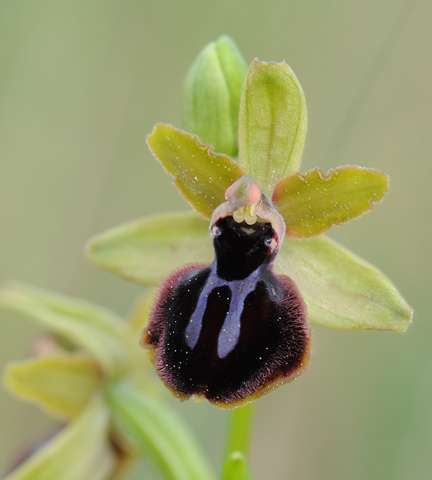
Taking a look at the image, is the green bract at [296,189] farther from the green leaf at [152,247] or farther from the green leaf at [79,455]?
the green leaf at [79,455]

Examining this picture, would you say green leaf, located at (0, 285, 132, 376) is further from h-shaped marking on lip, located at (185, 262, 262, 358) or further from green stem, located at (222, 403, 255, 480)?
h-shaped marking on lip, located at (185, 262, 262, 358)

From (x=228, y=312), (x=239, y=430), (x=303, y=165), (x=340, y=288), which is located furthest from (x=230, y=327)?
(x=303, y=165)

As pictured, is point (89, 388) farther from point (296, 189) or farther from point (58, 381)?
point (296, 189)

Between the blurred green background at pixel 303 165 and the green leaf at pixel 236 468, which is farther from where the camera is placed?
the blurred green background at pixel 303 165

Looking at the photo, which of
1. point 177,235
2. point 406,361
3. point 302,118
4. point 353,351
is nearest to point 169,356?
point 177,235

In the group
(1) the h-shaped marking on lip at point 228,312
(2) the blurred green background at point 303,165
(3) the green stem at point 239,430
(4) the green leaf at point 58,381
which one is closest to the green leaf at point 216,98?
(1) the h-shaped marking on lip at point 228,312
